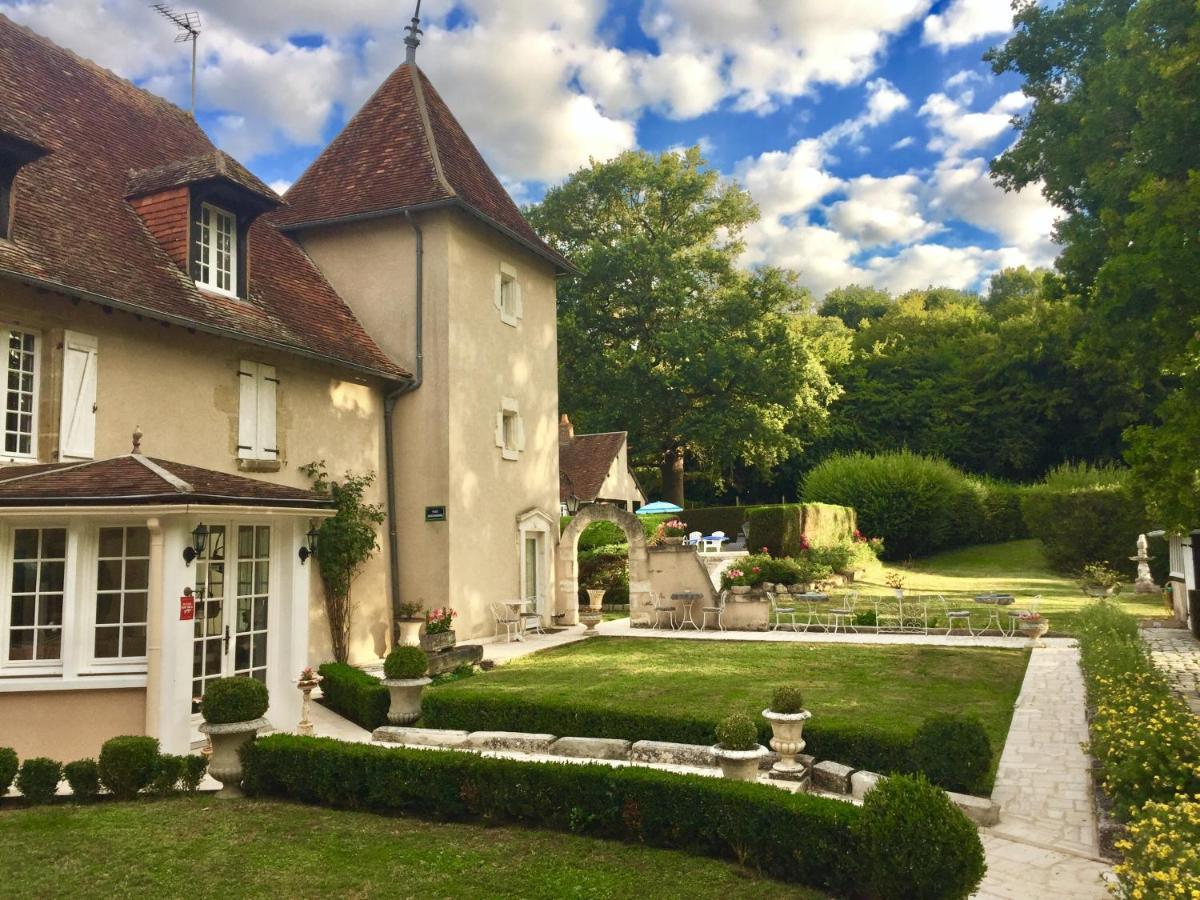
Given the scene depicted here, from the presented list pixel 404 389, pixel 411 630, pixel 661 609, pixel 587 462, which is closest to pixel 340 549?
pixel 411 630

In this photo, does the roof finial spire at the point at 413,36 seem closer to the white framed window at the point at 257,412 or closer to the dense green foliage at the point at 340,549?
the white framed window at the point at 257,412

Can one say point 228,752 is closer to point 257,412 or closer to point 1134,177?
point 257,412

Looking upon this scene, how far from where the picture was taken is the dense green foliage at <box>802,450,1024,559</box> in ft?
116

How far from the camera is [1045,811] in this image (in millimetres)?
7066

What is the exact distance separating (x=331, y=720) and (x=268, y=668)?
1.14 m

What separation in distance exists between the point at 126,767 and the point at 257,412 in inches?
272

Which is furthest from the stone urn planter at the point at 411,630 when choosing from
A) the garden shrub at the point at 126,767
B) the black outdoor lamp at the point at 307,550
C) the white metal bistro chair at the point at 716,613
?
the garden shrub at the point at 126,767

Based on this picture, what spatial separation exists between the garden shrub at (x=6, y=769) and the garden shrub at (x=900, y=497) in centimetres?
3242

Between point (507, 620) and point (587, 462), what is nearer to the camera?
point (507, 620)

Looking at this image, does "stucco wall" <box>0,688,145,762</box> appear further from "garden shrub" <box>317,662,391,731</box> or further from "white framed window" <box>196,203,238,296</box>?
"white framed window" <box>196,203,238,296</box>

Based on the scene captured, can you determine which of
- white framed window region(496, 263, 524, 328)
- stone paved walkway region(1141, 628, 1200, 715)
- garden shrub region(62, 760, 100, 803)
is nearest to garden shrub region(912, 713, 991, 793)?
stone paved walkway region(1141, 628, 1200, 715)

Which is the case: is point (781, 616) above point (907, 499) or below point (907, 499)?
below

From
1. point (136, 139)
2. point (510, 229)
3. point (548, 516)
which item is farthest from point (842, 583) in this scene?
point (136, 139)

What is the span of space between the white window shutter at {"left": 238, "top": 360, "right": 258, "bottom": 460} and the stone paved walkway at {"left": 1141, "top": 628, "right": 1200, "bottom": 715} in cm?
1271
